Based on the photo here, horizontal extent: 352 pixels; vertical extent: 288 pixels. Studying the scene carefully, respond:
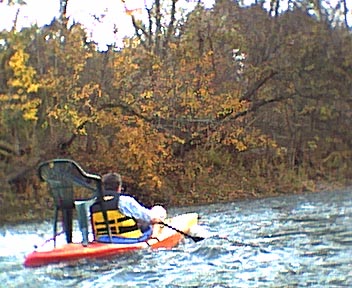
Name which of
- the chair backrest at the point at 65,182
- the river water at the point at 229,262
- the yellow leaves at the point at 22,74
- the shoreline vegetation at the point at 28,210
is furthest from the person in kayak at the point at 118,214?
the yellow leaves at the point at 22,74

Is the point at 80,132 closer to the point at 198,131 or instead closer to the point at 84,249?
the point at 198,131

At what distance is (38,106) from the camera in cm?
2178

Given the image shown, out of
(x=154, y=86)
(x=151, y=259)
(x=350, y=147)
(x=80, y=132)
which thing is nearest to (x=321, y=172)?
(x=350, y=147)

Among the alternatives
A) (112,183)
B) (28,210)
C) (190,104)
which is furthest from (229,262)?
(190,104)

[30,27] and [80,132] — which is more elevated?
[30,27]

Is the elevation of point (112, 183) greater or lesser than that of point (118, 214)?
greater

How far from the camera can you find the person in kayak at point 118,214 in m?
10.4

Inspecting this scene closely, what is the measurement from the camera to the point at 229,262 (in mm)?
10141

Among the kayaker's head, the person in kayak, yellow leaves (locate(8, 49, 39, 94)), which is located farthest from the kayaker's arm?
yellow leaves (locate(8, 49, 39, 94))

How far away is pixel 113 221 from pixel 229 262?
1.84m

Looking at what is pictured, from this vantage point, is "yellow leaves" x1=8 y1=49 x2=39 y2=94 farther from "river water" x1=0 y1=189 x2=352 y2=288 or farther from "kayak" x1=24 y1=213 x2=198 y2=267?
"kayak" x1=24 y1=213 x2=198 y2=267

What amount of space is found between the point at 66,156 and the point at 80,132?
0.99 metres

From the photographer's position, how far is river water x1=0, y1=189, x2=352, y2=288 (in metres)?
8.88

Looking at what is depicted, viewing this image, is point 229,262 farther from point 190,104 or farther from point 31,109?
point 190,104
